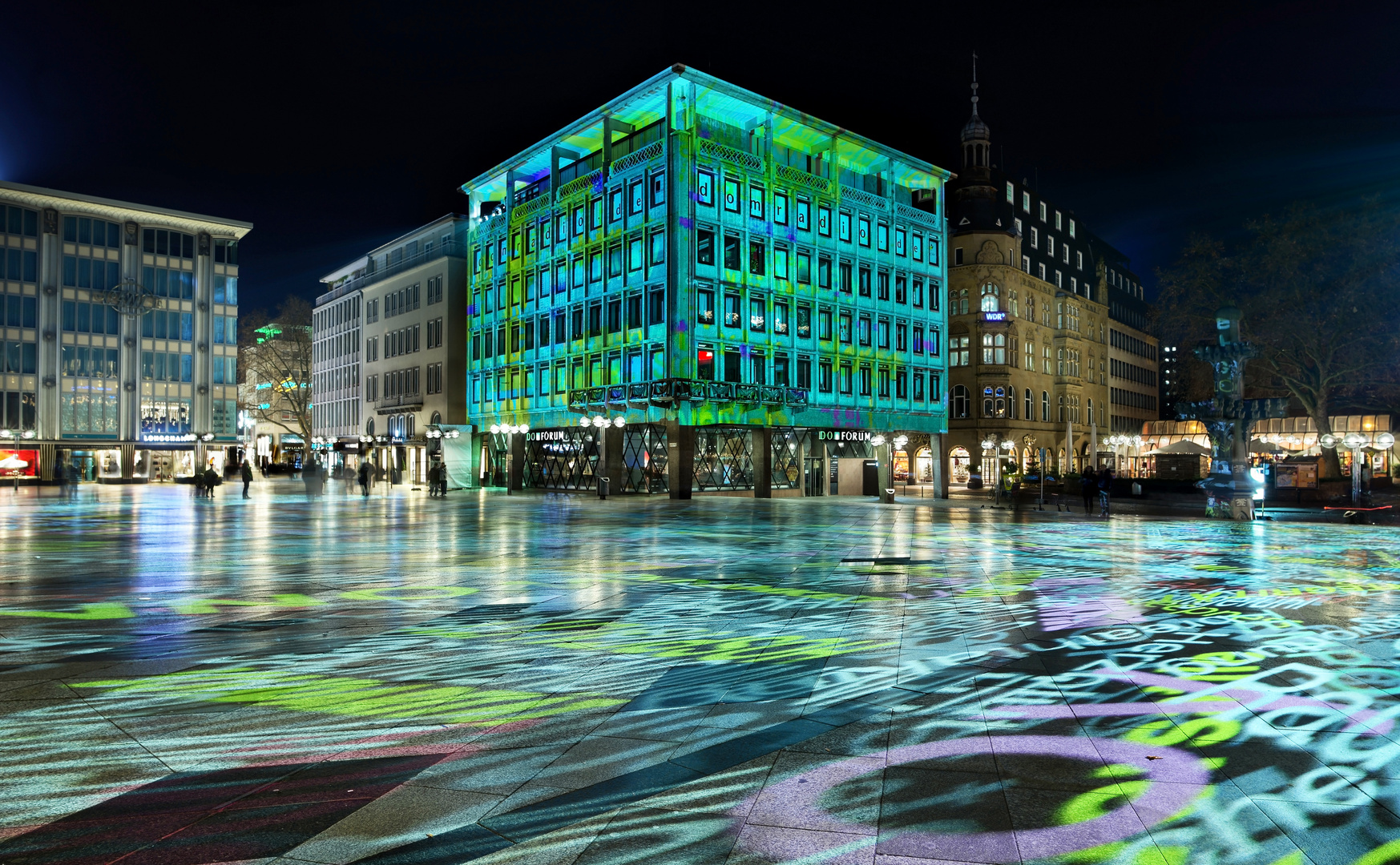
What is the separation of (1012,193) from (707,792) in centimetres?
7650

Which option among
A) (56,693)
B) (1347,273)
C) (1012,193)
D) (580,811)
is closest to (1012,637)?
(580,811)

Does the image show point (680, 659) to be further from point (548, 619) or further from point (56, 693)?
point (56, 693)

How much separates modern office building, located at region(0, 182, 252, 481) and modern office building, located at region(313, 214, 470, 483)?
909cm

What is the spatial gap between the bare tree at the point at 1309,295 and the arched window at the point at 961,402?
71.6ft

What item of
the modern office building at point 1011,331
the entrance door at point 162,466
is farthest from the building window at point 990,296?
the entrance door at point 162,466

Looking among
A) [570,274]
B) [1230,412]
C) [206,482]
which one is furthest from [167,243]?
[1230,412]

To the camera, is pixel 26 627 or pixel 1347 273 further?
pixel 1347 273

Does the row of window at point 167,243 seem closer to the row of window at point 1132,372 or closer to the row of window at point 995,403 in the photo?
the row of window at point 995,403

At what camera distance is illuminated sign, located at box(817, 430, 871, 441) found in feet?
170

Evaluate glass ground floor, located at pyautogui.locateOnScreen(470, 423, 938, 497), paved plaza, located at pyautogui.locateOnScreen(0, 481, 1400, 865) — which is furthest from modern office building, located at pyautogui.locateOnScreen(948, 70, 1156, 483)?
paved plaza, located at pyautogui.locateOnScreen(0, 481, 1400, 865)

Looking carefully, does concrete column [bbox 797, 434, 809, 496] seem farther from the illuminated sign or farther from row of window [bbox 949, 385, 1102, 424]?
row of window [bbox 949, 385, 1102, 424]

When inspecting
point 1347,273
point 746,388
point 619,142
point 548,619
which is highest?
point 619,142

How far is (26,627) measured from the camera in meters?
9.43

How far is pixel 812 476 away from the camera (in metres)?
51.7
